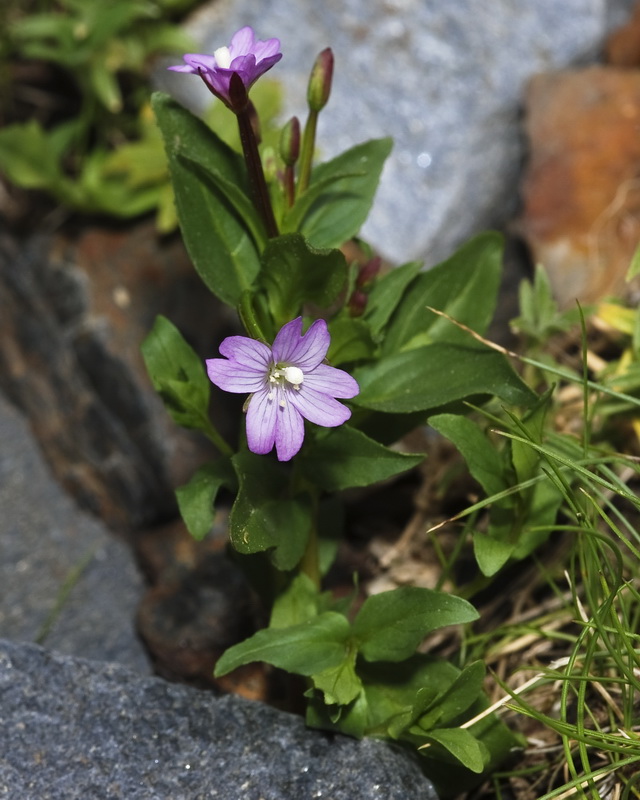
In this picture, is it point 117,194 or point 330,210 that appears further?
point 117,194

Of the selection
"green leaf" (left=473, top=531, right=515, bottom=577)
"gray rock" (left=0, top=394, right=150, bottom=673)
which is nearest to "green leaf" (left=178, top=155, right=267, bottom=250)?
"green leaf" (left=473, top=531, right=515, bottom=577)

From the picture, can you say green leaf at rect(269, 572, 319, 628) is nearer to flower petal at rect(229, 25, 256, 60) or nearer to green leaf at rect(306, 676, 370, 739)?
green leaf at rect(306, 676, 370, 739)

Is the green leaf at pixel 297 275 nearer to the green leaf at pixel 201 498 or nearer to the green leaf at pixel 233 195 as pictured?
the green leaf at pixel 233 195

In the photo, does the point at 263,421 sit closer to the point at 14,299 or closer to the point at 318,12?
the point at 14,299

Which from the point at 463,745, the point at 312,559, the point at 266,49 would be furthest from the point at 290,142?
the point at 463,745

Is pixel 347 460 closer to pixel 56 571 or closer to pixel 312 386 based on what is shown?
pixel 312 386

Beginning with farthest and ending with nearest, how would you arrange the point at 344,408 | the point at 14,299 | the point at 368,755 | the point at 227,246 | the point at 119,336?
the point at 14,299 → the point at 119,336 → the point at 227,246 → the point at 368,755 → the point at 344,408

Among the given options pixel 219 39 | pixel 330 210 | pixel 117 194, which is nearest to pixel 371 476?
pixel 330 210
